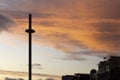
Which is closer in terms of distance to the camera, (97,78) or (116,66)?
(116,66)

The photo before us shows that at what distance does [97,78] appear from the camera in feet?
401

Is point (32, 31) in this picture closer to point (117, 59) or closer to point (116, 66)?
point (116, 66)

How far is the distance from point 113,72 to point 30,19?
7504 centimetres

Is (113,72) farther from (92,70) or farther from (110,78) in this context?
(92,70)

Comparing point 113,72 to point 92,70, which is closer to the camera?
point 113,72

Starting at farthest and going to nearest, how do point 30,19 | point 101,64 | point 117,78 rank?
1. point 101,64
2. point 117,78
3. point 30,19

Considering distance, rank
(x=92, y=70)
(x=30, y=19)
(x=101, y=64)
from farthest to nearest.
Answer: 1. (x=92, y=70)
2. (x=101, y=64)
3. (x=30, y=19)

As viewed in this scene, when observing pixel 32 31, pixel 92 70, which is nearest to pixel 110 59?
pixel 92 70

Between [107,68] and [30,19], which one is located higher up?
[107,68]

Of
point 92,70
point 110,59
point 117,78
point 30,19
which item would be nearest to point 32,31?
point 30,19

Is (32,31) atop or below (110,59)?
below

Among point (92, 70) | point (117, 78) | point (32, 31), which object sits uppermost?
point (92, 70)

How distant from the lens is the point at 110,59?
387ft

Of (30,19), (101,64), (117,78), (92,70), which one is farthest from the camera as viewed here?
(92,70)
